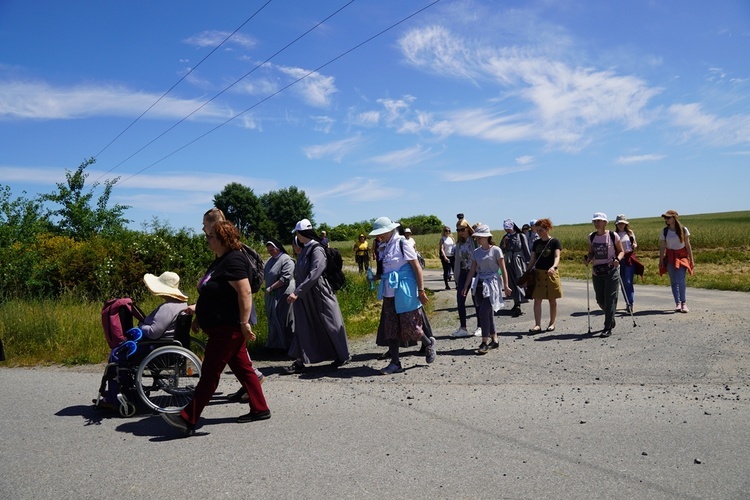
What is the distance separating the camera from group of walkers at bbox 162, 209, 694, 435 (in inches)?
209

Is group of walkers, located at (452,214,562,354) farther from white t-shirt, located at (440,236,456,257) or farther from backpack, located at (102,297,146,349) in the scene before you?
white t-shirt, located at (440,236,456,257)

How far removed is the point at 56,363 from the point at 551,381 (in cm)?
736

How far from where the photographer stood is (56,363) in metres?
9.14

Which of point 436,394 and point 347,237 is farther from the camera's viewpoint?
point 347,237

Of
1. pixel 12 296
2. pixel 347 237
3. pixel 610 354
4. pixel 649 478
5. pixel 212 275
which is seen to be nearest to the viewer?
pixel 649 478

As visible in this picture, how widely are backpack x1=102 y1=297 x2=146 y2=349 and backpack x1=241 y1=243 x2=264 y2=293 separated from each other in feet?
4.29

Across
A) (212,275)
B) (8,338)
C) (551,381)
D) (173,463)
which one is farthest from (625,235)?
(8,338)

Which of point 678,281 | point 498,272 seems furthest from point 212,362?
point 678,281

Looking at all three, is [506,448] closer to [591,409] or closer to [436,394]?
[591,409]

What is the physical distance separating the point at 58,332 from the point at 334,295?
17.5ft

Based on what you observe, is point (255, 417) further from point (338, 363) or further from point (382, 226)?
point (382, 226)

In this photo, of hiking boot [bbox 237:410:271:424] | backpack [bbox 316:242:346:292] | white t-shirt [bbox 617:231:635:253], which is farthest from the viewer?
white t-shirt [bbox 617:231:635:253]

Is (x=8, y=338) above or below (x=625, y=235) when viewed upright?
below

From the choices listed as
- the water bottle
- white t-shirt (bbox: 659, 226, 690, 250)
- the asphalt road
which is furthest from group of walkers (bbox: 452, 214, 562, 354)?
the water bottle
